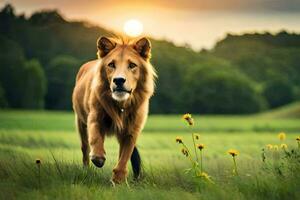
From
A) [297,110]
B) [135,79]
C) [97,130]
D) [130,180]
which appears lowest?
[297,110]

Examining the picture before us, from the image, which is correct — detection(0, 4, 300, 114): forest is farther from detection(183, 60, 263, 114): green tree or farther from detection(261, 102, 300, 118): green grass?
detection(261, 102, 300, 118): green grass

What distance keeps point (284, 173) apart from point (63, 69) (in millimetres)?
30775

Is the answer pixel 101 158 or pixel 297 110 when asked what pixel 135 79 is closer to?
pixel 101 158

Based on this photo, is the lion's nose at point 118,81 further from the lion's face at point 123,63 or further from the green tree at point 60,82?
the green tree at point 60,82

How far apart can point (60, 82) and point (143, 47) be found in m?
28.7

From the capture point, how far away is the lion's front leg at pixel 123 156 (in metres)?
7.61

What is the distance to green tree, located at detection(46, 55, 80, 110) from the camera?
34.4 m

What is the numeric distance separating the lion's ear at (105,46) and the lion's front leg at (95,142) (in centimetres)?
64

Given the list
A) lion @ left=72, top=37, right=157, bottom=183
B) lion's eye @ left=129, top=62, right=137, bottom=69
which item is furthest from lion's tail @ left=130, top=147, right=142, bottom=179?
lion's eye @ left=129, top=62, right=137, bottom=69

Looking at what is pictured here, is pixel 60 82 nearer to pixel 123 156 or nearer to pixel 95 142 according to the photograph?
pixel 123 156

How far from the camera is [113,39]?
803cm

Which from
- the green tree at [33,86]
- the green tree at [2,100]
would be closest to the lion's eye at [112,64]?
the green tree at [2,100]

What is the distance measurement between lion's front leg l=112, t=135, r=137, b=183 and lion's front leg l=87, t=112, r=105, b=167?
0.94 feet

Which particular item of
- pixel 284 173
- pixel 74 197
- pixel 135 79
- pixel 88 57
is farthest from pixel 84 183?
pixel 88 57
